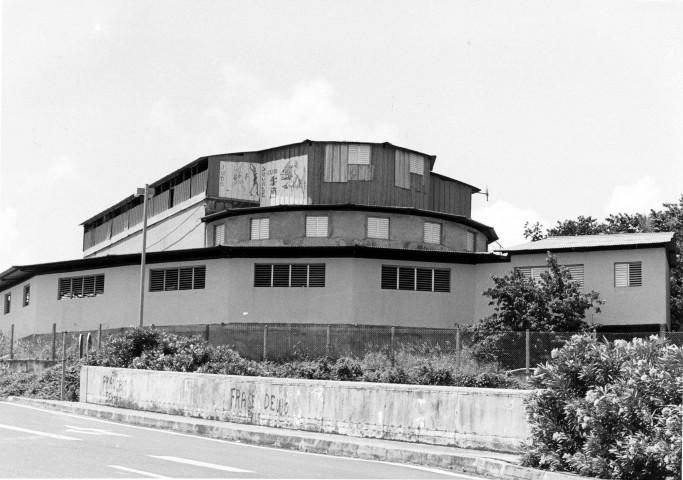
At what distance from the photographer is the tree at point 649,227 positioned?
50.2m

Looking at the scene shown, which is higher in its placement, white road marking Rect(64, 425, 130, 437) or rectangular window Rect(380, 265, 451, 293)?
rectangular window Rect(380, 265, 451, 293)

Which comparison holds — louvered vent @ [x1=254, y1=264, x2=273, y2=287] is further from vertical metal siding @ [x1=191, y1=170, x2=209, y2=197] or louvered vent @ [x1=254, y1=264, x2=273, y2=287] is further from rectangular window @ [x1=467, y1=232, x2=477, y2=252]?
rectangular window @ [x1=467, y1=232, x2=477, y2=252]

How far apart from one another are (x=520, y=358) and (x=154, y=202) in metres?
35.0

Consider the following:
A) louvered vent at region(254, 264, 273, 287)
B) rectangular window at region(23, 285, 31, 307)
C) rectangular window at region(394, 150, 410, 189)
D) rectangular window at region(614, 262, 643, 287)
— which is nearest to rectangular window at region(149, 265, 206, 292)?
louvered vent at region(254, 264, 273, 287)

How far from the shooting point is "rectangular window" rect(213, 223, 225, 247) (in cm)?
4974

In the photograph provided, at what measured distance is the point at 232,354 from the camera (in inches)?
1120

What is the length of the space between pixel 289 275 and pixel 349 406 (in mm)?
25188

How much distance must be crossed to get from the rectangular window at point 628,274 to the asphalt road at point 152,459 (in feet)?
83.3

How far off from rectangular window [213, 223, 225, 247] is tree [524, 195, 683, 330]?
21.2 m

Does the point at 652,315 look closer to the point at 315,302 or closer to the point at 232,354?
the point at 315,302

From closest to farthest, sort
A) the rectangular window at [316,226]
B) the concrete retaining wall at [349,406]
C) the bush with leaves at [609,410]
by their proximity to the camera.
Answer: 1. the bush with leaves at [609,410]
2. the concrete retaining wall at [349,406]
3. the rectangular window at [316,226]

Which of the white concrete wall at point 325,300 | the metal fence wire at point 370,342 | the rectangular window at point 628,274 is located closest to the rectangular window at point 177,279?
the white concrete wall at point 325,300

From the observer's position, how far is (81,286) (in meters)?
48.4

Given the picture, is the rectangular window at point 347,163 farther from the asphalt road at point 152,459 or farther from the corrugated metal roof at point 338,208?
the asphalt road at point 152,459
